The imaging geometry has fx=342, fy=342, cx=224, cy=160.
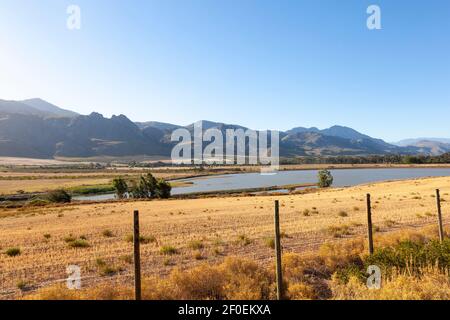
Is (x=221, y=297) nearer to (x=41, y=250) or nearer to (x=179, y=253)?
(x=179, y=253)

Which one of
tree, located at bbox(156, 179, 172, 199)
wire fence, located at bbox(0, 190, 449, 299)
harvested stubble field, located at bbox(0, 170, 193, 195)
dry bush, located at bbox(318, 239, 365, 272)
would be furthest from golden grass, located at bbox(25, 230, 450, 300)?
harvested stubble field, located at bbox(0, 170, 193, 195)

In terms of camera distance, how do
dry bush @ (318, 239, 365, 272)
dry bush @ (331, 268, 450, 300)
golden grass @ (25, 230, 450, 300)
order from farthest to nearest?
dry bush @ (318, 239, 365, 272), golden grass @ (25, 230, 450, 300), dry bush @ (331, 268, 450, 300)

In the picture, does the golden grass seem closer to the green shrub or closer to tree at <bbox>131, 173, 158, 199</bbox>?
the green shrub

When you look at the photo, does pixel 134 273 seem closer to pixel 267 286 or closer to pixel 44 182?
pixel 267 286

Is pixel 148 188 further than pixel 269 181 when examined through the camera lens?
No

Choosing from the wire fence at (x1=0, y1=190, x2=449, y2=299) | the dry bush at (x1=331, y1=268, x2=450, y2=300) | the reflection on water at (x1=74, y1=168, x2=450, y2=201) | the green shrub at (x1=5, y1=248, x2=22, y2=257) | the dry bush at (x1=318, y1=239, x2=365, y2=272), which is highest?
the dry bush at (x1=331, y1=268, x2=450, y2=300)

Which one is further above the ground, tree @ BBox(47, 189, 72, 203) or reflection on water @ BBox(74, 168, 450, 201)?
tree @ BBox(47, 189, 72, 203)

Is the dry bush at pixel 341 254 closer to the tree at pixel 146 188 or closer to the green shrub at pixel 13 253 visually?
the green shrub at pixel 13 253

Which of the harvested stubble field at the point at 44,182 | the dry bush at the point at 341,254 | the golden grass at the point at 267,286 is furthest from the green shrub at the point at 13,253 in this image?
the harvested stubble field at the point at 44,182

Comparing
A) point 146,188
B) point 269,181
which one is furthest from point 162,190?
point 269,181

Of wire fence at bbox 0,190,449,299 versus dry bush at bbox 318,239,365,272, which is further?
dry bush at bbox 318,239,365,272

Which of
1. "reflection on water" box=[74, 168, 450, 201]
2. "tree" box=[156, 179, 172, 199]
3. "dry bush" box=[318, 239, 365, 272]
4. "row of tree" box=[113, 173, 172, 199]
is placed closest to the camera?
"dry bush" box=[318, 239, 365, 272]
